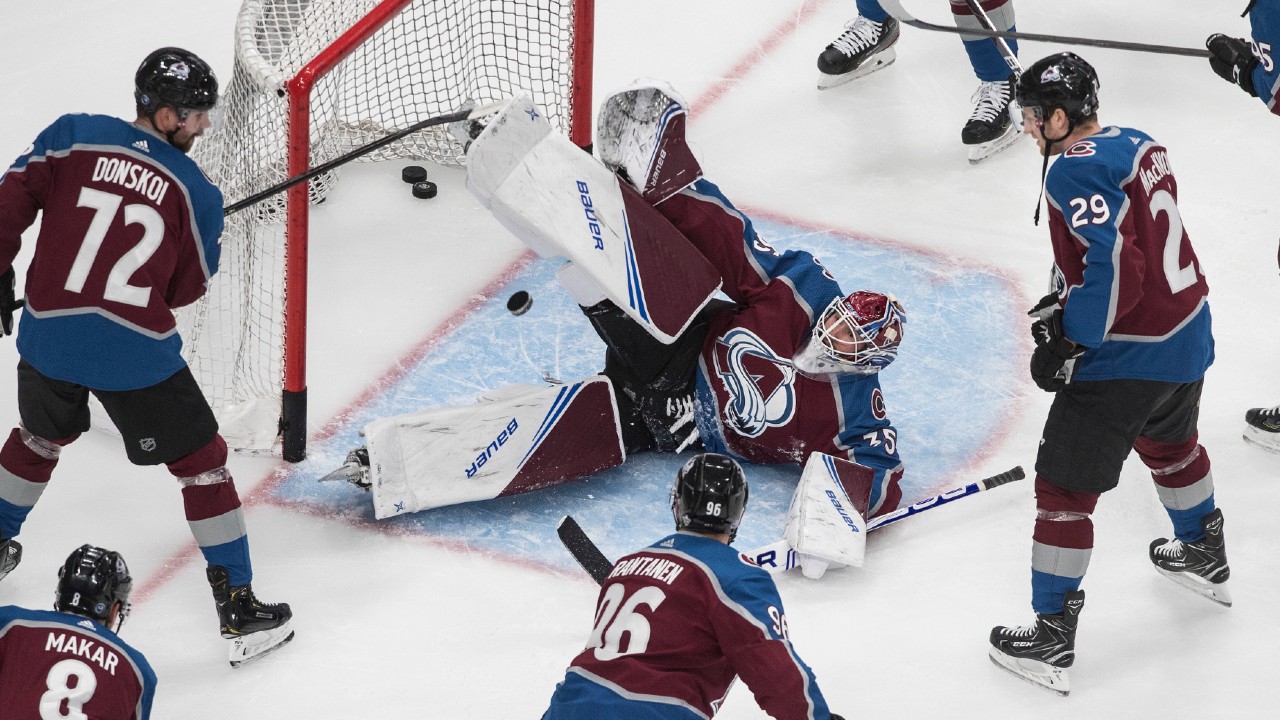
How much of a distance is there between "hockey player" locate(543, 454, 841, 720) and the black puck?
9.23ft

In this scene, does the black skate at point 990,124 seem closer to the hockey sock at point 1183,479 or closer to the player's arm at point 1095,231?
the hockey sock at point 1183,479

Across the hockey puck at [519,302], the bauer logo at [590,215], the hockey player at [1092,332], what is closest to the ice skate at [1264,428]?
the hockey player at [1092,332]

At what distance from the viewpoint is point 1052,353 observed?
3.43 meters

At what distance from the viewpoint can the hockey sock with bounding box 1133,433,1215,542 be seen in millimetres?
3816

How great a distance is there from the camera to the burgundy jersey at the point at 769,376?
13.8 feet

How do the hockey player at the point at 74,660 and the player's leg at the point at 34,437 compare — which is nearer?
the hockey player at the point at 74,660

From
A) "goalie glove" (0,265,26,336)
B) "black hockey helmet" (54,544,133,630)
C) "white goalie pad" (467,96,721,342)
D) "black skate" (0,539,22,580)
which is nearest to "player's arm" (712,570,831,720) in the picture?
"black hockey helmet" (54,544,133,630)

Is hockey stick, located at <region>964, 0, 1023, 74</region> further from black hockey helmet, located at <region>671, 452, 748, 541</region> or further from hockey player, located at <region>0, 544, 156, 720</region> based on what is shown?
hockey player, located at <region>0, 544, 156, 720</region>

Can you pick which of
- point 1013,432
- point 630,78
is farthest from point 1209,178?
point 630,78

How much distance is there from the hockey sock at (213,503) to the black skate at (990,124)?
3.06 metres

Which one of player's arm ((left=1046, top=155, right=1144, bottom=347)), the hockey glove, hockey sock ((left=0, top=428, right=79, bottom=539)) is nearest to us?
player's arm ((left=1046, top=155, right=1144, bottom=347))

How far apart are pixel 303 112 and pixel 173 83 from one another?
61 centimetres

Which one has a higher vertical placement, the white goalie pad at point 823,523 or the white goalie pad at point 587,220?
the white goalie pad at point 587,220

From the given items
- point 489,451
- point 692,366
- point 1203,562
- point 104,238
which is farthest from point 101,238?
point 1203,562
